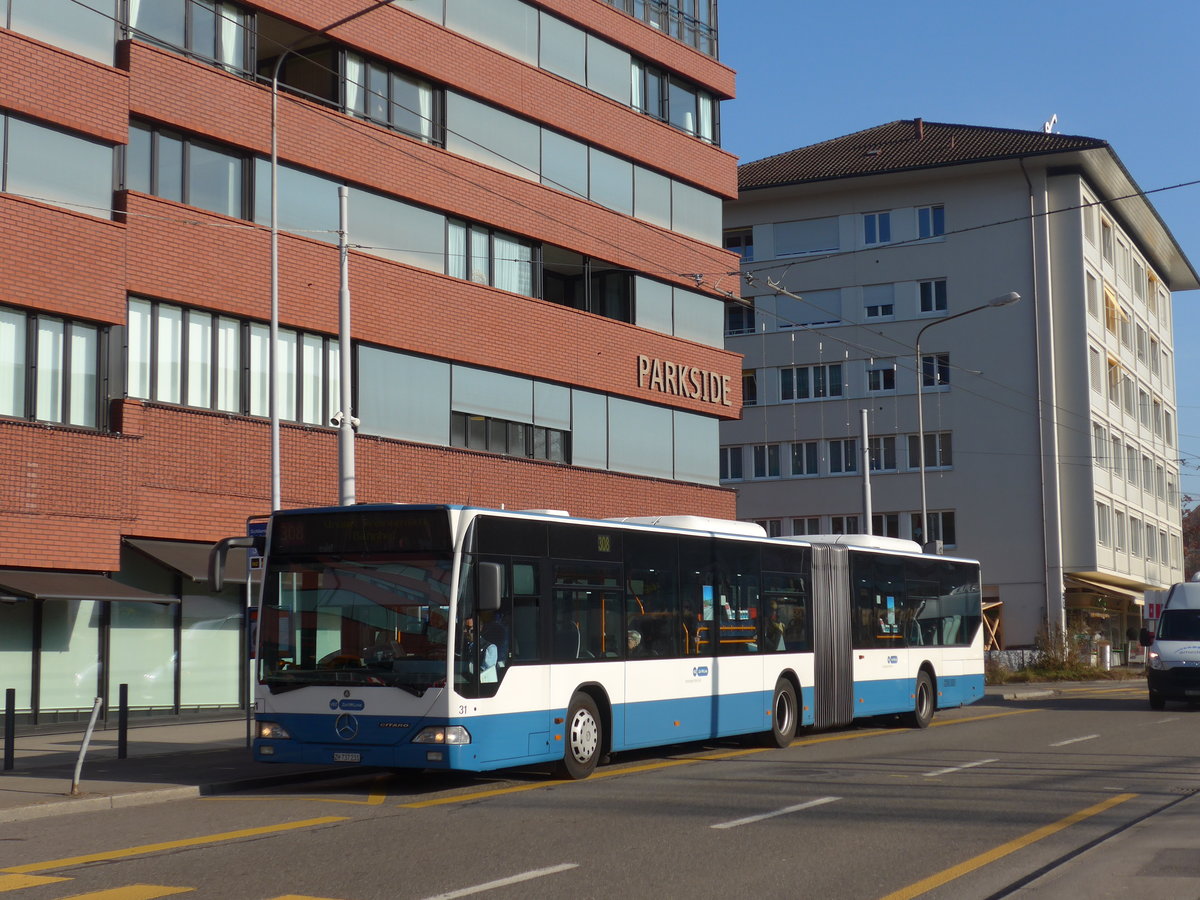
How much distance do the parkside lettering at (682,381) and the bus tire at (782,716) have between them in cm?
1555

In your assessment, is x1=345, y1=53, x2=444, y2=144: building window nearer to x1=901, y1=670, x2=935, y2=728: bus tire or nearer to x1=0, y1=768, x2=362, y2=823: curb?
x1=901, y1=670, x2=935, y2=728: bus tire

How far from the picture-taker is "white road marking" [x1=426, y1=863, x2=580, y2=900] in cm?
825

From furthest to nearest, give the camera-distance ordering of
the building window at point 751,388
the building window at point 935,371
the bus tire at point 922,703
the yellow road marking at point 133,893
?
A: the building window at point 751,388 → the building window at point 935,371 → the bus tire at point 922,703 → the yellow road marking at point 133,893

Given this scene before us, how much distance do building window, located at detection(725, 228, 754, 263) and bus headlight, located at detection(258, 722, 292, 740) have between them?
50515mm

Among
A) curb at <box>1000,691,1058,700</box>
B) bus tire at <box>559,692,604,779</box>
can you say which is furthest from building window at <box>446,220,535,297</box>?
bus tire at <box>559,692,604,779</box>

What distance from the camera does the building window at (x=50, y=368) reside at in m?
21.2

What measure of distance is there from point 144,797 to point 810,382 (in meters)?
50.3

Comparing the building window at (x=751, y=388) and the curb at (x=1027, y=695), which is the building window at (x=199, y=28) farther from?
the building window at (x=751, y=388)

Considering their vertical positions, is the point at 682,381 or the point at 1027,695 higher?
the point at 682,381

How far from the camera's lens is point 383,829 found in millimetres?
11125

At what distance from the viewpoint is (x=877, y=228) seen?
60.5 meters

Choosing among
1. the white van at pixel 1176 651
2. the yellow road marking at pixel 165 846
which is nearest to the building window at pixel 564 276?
the white van at pixel 1176 651

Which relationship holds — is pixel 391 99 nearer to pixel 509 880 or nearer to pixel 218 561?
pixel 218 561

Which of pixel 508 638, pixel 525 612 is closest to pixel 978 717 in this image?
pixel 525 612
